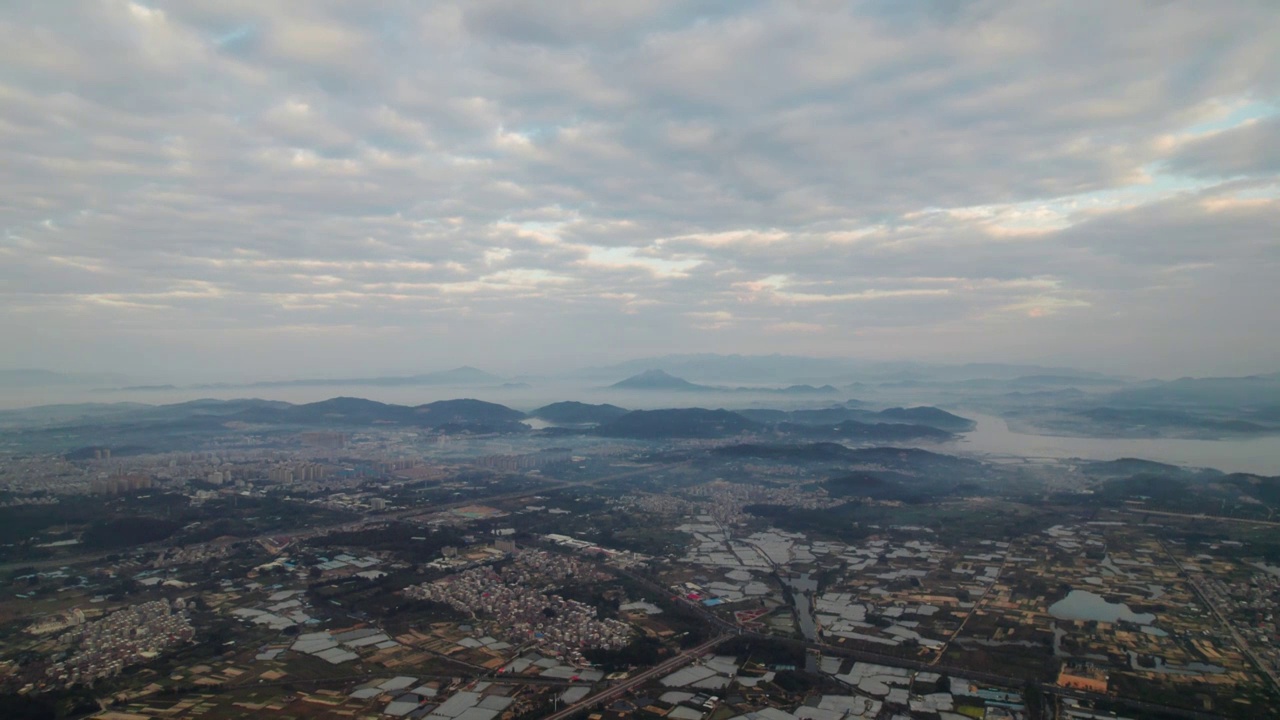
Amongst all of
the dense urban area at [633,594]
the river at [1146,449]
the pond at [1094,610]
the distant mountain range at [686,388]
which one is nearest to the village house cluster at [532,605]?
the dense urban area at [633,594]

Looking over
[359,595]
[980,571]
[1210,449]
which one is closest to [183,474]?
[359,595]

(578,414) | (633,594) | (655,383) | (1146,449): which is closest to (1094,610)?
(633,594)

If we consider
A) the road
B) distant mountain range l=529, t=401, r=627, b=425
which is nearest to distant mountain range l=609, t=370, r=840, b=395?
distant mountain range l=529, t=401, r=627, b=425

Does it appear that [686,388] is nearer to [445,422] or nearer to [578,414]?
[578,414]

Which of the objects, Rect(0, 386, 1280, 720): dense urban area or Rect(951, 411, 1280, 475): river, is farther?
Rect(951, 411, 1280, 475): river

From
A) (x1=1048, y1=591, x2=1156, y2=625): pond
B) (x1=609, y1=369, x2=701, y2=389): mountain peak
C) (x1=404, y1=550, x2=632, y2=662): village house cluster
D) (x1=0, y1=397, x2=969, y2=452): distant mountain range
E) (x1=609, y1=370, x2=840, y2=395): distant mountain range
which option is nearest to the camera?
(x1=404, y1=550, x2=632, y2=662): village house cluster

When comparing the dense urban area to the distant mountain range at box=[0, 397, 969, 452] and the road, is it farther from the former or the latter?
the distant mountain range at box=[0, 397, 969, 452]

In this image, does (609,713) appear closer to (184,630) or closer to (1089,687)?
(1089,687)
